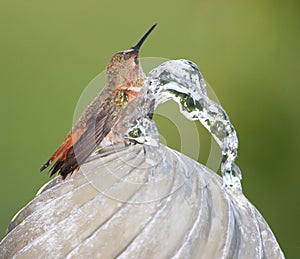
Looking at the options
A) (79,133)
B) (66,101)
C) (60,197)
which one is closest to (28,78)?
(66,101)

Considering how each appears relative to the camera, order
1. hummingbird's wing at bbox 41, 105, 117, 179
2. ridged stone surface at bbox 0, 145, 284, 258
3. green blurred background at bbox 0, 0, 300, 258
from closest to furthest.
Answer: ridged stone surface at bbox 0, 145, 284, 258 → hummingbird's wing at bbox 41, 105, 117, 179 → green blurred background at bbox 0, 0, 300, 258

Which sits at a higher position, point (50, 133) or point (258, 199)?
point (50, 133)

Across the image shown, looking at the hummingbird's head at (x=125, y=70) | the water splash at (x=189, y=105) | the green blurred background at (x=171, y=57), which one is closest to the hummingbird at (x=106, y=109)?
the hummingbird's head at (x=125, y=70)

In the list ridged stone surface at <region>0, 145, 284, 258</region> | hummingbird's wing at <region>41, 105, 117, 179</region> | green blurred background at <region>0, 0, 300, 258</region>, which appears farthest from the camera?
green blurred background at <region>0, 0, 300, 258</region>

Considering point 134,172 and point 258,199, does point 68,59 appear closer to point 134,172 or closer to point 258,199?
point 258,199

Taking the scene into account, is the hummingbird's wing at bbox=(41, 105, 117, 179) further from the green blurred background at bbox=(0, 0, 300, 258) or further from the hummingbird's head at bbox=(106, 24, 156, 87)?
the green blurred background at bbox=(0, 0, 300, 258)

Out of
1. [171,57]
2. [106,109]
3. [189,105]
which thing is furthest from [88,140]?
[171,57]

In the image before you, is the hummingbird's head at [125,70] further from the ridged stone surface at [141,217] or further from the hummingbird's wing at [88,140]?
the ridged stone surface at [141,217]

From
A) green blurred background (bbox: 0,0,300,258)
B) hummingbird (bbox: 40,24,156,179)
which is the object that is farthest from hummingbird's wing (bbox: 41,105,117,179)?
green blurred background (bbox: 0,0,300,258)
